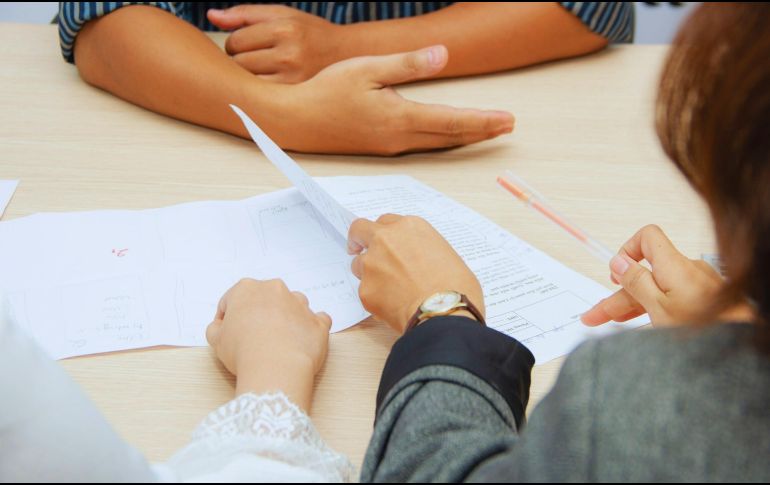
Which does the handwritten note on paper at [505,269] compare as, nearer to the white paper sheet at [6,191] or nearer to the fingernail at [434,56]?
the fingernail at [434,56]

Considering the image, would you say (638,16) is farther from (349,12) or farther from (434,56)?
(434,56)

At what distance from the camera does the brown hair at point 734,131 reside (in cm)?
31

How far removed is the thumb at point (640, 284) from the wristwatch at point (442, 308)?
141 millimetres

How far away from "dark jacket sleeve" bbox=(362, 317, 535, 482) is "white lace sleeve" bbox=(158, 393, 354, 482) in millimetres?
39

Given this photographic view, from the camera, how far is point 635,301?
2.24ft

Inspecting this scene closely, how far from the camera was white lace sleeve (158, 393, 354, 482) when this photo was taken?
18.7 inches

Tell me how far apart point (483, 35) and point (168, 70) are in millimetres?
437

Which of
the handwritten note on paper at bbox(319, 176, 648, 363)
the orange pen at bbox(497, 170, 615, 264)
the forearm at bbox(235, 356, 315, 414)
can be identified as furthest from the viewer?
the orange pen at bbox(497, 170, 615, 264)

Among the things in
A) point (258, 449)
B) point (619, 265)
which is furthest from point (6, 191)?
point (619, 265)

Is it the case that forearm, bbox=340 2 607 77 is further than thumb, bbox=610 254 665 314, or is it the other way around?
forearm, bbox=340 2 607 77

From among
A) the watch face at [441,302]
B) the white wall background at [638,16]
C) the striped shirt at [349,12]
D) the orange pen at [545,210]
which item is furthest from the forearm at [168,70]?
the white wall background at [638,16]

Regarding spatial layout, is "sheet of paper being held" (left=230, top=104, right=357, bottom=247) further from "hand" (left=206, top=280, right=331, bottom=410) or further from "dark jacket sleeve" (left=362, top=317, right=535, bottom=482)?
"dark jacket sleeve" (left=362, top=317, right=535, bottom=482)

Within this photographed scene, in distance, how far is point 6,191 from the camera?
853 millimetres

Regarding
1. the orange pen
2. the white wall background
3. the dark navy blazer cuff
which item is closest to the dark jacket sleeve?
the dark navy blazer cuff
